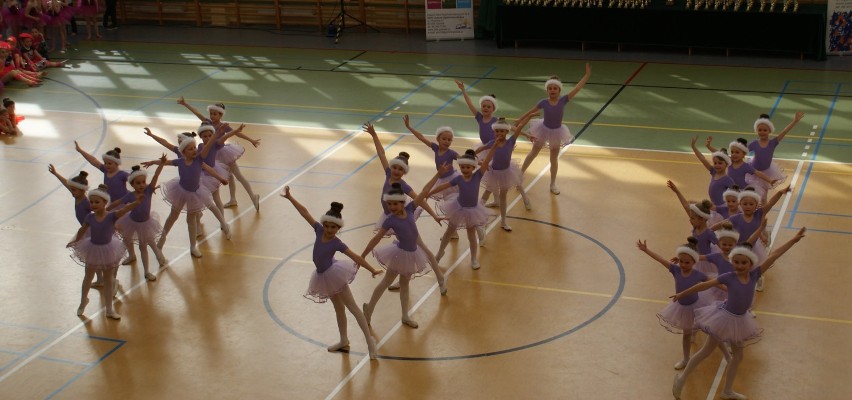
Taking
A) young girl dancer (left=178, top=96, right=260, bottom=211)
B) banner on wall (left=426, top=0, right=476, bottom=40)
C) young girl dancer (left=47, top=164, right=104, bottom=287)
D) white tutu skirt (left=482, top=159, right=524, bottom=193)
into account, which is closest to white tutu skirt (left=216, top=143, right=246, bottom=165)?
young girl dancer (left=178, top=96, right=260, bottom=211)

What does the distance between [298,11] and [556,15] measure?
701cm

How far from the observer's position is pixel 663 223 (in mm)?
12508

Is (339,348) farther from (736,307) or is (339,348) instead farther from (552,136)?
(552,136)

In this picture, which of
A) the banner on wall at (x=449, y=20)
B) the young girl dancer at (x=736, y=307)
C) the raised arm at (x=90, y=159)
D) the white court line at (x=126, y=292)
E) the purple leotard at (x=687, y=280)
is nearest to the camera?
the young girl dancer at (x=736, y=307)

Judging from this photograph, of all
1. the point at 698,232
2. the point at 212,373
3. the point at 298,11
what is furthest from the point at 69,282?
the point at 298,11

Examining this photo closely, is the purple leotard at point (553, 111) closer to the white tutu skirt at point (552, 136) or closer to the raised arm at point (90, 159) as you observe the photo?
the white tutu skirt at point (552, 136)

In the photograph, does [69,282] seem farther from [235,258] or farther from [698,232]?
[698,232]

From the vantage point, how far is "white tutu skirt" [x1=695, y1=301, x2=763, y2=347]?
816 cm

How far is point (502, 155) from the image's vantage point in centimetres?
1192

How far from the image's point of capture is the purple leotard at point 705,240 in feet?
30.7

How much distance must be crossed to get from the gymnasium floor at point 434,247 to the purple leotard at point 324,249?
101 centimetres

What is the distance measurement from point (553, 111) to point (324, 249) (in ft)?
16.3

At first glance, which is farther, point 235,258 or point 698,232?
point 235,258

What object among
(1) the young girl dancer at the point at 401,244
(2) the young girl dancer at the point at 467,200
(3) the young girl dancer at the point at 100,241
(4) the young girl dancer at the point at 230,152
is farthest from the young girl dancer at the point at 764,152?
(3) the young girl dancer at the point at 100,241
